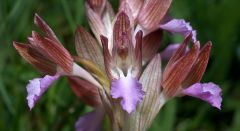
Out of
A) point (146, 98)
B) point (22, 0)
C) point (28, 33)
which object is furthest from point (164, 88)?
point (28, 33)

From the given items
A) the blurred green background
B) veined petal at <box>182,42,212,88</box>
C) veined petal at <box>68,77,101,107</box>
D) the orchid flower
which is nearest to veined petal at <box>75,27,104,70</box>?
the orchid flower

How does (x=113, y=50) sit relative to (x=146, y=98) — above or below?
above

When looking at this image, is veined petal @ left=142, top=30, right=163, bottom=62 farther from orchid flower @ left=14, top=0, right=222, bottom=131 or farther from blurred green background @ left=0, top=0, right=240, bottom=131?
blurred green background @ left=0, top=0, right=240, bottom=131

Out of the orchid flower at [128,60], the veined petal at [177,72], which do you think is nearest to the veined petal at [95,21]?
the orchid flower at [128,60]

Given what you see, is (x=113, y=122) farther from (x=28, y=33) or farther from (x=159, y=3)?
(x=28, y=33)

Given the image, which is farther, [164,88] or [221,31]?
[221,31]

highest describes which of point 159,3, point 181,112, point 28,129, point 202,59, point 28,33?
point 159,3

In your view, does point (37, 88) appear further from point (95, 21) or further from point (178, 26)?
point (178, 26)
